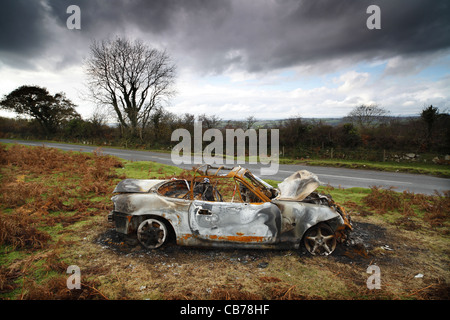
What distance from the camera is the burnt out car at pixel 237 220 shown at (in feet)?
13.2

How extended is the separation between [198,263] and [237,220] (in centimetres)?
98

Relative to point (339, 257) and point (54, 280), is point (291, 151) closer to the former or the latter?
point (339, 257)

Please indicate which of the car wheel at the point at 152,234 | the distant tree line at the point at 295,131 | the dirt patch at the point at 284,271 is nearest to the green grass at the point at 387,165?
the distant tree line at the point at 295,131

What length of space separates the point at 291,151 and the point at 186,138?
1008 cm

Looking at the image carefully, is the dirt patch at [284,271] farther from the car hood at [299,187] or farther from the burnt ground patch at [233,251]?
the car hood at [299,187]

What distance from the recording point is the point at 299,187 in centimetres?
460

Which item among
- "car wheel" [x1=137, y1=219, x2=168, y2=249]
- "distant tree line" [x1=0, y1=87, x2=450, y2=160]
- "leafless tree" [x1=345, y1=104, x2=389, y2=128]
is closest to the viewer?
"car wheel" [x1=137, y1=219, x2=168, y2=249]

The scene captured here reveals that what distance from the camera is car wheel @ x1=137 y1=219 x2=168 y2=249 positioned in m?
4.27

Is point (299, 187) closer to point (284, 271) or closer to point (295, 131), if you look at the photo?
point (284, 271)

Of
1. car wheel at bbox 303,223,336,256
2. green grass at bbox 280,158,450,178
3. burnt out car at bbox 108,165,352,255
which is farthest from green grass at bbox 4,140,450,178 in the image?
car wheel at bbox 303,223,336,256

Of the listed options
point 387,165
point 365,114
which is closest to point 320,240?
point 387,165

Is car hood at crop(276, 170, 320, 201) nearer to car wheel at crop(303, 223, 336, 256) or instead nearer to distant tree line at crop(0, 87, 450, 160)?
car wheel at crop(303, 223, 336, 256)
